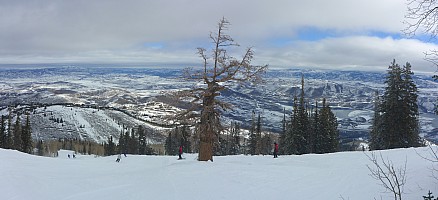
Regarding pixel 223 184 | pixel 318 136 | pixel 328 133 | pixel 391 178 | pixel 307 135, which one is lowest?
pixel 307 135

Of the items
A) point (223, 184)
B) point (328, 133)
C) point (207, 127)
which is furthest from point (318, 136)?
point (223, 184)

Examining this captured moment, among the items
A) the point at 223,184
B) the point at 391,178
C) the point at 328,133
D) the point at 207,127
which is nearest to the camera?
the point at 391,178

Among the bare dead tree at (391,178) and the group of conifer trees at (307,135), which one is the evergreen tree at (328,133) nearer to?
the group of conifer trees at (307,135)

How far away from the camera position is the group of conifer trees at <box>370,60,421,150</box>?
1224 inches

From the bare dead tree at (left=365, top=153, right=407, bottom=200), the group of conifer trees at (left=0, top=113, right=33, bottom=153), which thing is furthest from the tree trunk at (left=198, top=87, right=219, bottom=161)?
the group of conifer trees at (left=0, top=113, right=33, bottom=153)

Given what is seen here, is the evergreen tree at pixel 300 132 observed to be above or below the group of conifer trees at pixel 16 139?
above

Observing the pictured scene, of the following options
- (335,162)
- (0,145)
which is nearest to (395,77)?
(335,162)

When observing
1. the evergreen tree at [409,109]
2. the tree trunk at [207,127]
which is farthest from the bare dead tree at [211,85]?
the evergreen tree at [409,109]

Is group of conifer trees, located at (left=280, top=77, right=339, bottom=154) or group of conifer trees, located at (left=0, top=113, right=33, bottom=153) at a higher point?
group of conifer trees, located at (left=280, top=77, right=339, bottom=154)

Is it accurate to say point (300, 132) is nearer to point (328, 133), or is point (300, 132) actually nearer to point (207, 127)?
point (328, 133)

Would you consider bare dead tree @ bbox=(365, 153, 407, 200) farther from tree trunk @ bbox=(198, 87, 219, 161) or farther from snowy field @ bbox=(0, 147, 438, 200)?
tree trunk @ bbox=(198, 87, 219, 161)

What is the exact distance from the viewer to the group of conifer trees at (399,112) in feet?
102

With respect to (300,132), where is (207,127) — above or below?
above

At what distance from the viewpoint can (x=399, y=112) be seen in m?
31.2
